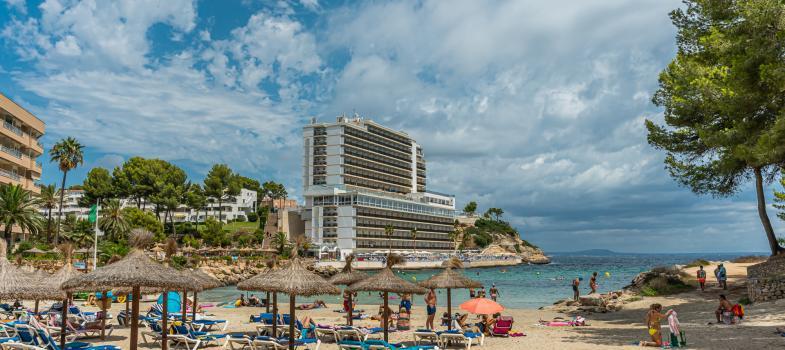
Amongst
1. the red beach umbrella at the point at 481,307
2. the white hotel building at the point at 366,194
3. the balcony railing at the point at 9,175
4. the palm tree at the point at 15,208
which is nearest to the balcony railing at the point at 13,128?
the balcony railing at the point at 9,175

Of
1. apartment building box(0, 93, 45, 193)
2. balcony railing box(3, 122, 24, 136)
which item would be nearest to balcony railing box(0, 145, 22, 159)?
apartment building box(0, 93, 45, 193)

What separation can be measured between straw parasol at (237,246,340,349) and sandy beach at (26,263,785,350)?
136 inches

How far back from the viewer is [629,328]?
1877 cm

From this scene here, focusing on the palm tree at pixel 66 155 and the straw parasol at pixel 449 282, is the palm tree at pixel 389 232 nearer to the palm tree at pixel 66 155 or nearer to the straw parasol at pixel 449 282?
the palm tree at pixel 66 155

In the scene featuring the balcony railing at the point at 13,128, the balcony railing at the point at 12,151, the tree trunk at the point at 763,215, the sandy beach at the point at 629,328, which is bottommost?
the sandy beach at the point at 629,328

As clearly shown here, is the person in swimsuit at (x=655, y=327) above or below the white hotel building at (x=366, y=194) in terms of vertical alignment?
below

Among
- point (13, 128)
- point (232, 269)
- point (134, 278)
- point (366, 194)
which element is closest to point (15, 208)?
point (13, 128)

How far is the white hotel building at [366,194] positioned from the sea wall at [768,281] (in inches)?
3082

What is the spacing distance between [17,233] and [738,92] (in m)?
61.6

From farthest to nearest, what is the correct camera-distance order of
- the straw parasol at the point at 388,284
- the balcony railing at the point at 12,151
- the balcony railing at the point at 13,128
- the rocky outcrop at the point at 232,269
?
the rocky outcrop at the point at 232,269, the balcony railing at the point at 13,128, the balcony railing at the point at 12,151, the straw parasol at the point at 388,284

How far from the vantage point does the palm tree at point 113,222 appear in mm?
67688

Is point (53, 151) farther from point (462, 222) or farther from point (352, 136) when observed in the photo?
point (462, 222)

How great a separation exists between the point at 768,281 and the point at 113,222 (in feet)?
225

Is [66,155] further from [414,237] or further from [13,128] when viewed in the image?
[414,237]
